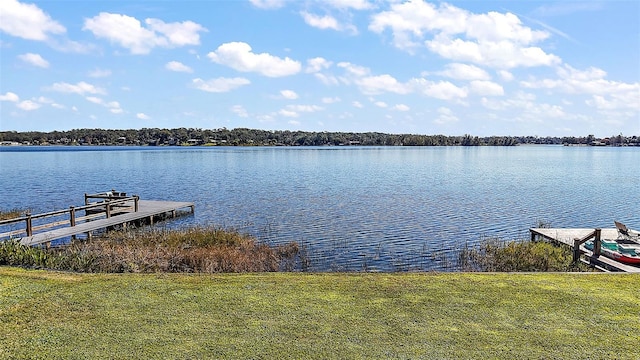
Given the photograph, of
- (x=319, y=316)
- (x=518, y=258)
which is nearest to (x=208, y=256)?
(x=319, y=316)

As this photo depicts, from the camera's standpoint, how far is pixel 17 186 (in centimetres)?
3788

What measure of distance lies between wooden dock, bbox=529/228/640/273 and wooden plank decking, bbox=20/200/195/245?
708 inches

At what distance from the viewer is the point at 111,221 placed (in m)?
21.1

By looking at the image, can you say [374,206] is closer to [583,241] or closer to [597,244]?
[583,241]

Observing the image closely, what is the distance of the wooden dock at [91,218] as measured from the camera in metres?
17.0

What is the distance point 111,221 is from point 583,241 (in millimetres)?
18869

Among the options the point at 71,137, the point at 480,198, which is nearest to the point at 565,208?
the point at 480,198

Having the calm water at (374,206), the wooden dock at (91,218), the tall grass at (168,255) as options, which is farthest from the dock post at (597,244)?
the wooden dock at (91,218)

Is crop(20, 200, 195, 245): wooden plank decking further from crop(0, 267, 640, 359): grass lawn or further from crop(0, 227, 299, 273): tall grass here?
crop(0, 267, 640, 359): grass lawn

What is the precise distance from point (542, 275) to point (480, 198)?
71.9 ft

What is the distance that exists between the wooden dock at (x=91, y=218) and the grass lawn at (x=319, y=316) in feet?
23.5

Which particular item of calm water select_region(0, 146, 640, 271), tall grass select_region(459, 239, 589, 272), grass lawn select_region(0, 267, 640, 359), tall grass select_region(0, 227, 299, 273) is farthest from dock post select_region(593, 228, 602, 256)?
tall grass select_region(0, 227, 299, 273)

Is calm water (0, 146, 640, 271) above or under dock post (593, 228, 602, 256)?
under

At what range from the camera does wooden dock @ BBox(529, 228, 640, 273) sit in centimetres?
1297
